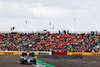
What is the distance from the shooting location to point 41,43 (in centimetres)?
5188

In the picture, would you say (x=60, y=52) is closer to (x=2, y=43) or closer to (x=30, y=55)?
(x=2, y=43)

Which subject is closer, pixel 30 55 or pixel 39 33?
pixel 30 55

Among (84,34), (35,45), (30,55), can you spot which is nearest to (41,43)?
(35,45)

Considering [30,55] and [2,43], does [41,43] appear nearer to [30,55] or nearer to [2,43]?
[2,43]

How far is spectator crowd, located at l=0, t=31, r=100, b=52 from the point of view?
164 ft

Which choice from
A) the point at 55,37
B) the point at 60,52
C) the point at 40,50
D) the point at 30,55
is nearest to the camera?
the point at 30,55

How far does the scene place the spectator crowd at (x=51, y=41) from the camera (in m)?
50.1

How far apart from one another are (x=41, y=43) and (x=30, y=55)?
31.4m

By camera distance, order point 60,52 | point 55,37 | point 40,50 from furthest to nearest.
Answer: point 55,37 < point 40,50 < point 60,52

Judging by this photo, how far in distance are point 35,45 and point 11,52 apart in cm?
556

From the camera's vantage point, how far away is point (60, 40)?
172 ft

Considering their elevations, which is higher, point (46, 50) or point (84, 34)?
point (84, 34)

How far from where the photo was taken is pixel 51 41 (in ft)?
172

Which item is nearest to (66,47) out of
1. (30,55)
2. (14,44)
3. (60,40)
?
(60,40)
